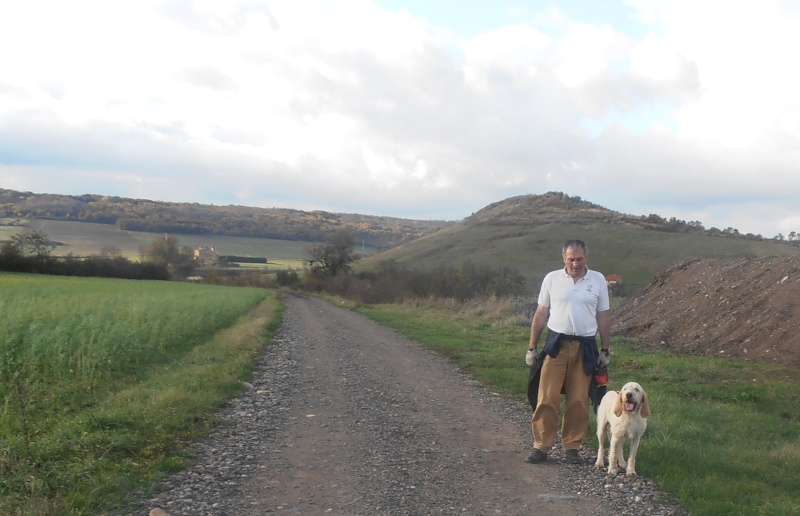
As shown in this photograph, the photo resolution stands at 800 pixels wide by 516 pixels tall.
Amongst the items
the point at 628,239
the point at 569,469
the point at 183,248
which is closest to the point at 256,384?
the point at 569,469

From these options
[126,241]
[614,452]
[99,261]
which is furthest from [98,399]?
[126,241]

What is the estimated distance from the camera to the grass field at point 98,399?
17.4 feet

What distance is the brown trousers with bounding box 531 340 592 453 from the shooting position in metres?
6.86

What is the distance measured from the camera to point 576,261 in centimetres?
680

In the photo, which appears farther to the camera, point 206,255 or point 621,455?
point 206,255

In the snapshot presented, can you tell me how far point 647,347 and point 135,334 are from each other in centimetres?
1318

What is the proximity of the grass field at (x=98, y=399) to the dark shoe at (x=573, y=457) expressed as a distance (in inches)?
156

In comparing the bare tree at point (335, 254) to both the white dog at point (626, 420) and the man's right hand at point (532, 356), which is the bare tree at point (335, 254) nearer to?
the man's right hand at point (532, 356)

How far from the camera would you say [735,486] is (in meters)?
5.86

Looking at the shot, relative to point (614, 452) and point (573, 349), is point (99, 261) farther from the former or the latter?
point (614, 452)

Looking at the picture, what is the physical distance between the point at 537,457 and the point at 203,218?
108203 mm

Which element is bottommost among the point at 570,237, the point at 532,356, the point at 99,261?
the point at 99,261

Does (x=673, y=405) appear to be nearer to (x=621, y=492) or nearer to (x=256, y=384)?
(x=621, y=492)

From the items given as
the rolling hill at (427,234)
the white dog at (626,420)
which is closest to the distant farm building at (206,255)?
the rolling hill at (427,234)
